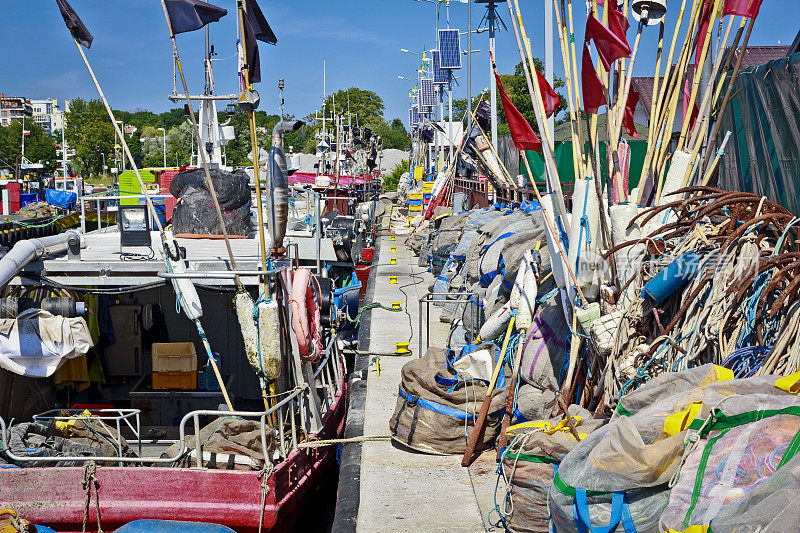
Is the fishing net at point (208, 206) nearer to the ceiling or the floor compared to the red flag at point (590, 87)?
nearer to the floor

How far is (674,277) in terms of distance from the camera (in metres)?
5.44

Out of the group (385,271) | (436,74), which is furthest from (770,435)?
(436,74)

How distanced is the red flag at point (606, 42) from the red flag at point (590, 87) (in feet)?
0.45

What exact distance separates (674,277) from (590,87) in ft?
6.30

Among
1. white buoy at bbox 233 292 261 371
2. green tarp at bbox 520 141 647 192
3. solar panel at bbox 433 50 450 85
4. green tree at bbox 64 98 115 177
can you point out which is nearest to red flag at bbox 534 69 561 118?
white buoy at bbox 233 292 261 371

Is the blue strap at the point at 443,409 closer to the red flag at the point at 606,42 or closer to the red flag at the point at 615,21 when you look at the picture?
the red flag at the point at 606,42

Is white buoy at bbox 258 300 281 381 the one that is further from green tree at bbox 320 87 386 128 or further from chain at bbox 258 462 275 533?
green tree at bbox 320 87 386 128

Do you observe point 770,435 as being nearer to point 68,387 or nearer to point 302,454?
point 302,454

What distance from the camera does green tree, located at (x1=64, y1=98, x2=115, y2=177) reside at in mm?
68625

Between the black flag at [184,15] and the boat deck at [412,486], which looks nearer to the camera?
the boat deck at [412,486]

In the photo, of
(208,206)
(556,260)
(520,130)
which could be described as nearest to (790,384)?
(556,260)

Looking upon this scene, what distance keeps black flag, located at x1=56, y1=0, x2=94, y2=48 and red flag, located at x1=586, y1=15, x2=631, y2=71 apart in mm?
4545

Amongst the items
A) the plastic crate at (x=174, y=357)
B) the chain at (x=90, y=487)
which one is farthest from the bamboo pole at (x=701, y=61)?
the plastic crate at (x=174, y=357)

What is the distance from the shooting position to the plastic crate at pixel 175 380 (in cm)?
912
